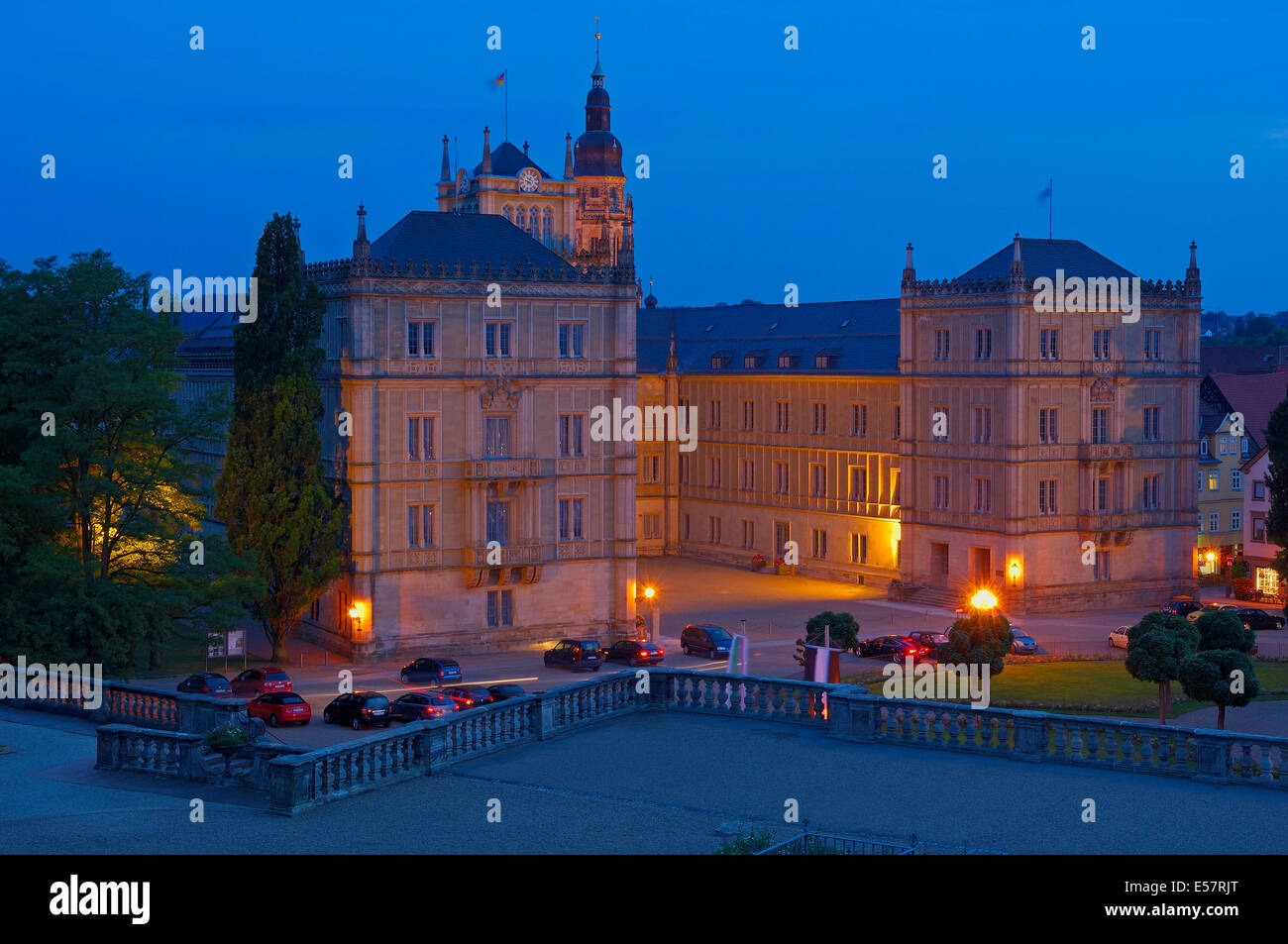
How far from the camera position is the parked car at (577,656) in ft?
213

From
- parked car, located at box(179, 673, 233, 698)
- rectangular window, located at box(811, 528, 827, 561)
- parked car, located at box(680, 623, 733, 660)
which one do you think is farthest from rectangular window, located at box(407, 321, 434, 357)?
rectangular window, located at box(811, 528, 827, 561)

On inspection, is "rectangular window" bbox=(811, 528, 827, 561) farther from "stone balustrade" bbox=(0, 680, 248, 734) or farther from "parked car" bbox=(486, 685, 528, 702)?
"stone balustrade" bbox=(0, 680, 248, 734)

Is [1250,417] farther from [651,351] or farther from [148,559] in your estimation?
[148,559]

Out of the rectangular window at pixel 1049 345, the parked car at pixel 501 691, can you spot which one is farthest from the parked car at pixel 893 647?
the rectangular window at pixel 1049 345

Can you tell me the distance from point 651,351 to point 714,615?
3082 cm

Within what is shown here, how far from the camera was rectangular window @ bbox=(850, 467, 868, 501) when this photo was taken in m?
91.6

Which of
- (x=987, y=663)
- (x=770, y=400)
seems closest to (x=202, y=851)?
(x=987, y=663)

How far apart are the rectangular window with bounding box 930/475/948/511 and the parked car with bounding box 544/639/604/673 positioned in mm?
26069

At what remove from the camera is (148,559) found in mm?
58500

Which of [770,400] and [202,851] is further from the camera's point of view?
[770,400]

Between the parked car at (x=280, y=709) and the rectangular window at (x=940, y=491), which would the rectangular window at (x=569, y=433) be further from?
the rectangular window at (x=940, y=491)

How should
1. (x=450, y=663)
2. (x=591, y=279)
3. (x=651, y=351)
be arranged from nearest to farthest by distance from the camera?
(x=450, y=663) → (x=591, y=279) → (x=651, y=351)

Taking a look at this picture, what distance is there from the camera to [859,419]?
92.4 metres

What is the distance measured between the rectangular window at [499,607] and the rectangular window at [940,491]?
25966 millimetres
